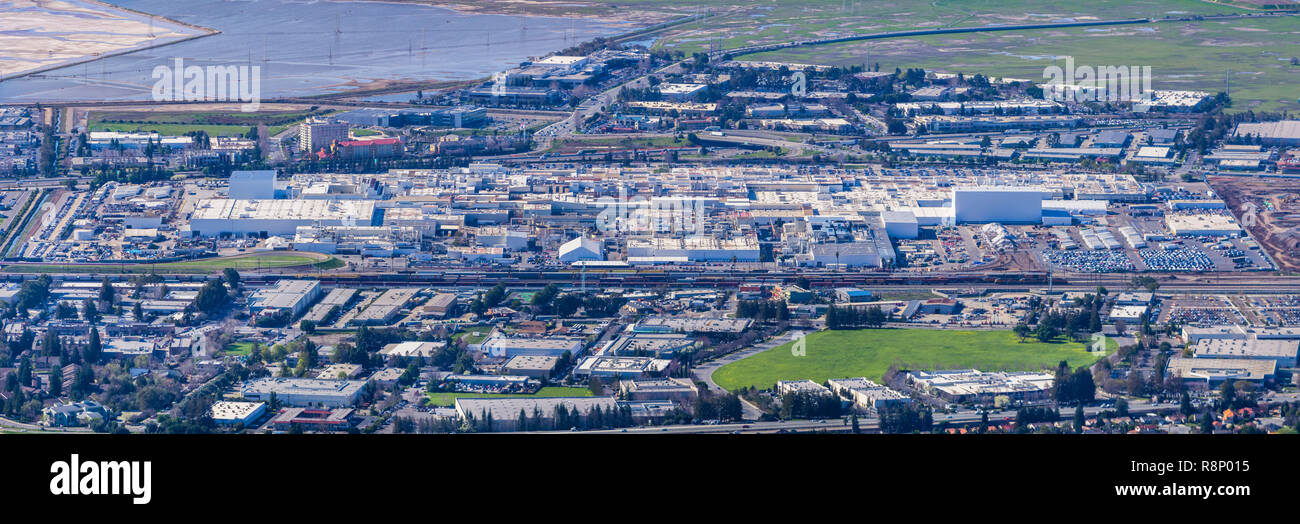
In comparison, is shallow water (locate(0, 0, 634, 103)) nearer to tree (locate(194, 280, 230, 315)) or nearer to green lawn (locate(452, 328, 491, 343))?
tree (locate(194, 280, 230, 315))

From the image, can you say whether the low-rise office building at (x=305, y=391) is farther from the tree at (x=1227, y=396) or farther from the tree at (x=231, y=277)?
the tree at (x=1227, y=396)

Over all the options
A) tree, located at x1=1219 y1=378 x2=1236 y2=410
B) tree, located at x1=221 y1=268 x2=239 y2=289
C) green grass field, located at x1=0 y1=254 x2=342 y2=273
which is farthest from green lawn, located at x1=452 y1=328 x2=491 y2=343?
tree, located at x1=1219 y1=378 x2=1236 y2=410

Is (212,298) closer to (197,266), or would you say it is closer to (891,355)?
(197,266)

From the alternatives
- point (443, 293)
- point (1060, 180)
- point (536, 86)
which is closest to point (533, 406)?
point (443, 293)

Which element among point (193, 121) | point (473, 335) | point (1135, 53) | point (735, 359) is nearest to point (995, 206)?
point (735, 359)

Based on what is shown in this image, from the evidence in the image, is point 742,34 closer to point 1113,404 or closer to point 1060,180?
point 1060,180

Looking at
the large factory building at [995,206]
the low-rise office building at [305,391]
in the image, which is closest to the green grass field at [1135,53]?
the large factory building at [995,206]
